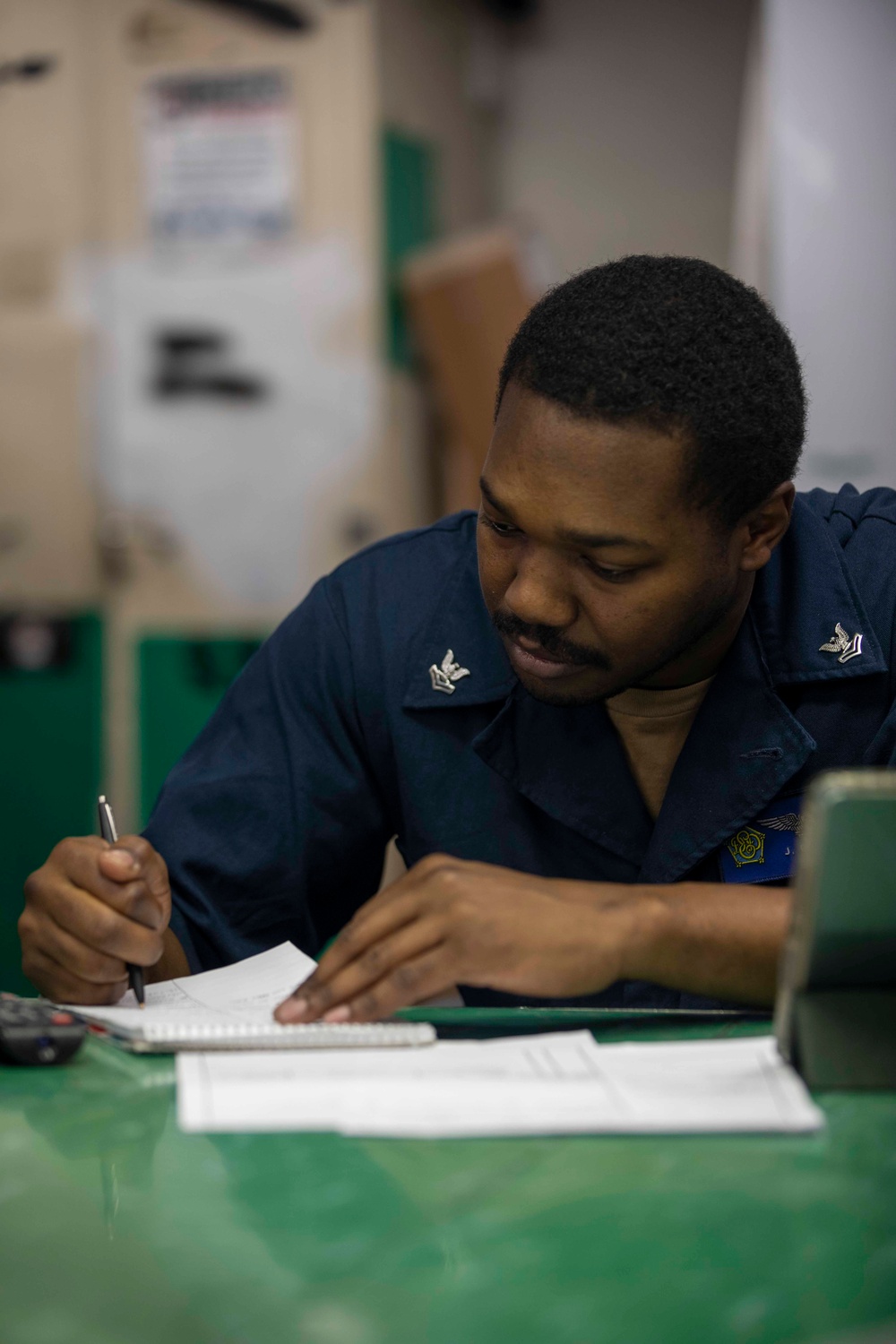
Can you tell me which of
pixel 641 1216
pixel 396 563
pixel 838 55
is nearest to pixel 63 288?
pixel 838 55

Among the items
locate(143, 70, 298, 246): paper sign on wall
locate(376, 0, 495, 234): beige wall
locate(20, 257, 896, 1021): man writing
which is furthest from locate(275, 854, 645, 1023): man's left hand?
locate(376, 0, 495, 234): beige wall

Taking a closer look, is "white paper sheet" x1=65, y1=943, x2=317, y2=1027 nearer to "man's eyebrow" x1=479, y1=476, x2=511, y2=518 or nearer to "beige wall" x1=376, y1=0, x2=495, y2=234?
"man's eyebrow" x1=479, y1=476, x2=511, y2=518

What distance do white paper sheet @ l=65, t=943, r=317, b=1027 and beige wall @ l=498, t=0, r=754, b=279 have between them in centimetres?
253

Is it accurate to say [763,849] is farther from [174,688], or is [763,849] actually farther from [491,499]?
[174,688]

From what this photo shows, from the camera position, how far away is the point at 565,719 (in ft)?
4.20

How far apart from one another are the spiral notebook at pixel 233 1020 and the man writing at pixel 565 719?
25 millimetres

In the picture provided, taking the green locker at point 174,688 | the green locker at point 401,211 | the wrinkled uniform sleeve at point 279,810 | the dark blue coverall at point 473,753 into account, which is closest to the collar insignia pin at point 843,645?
the dark blue coverall at point 473,753

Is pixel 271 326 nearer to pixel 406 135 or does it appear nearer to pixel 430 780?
pixel 406 135

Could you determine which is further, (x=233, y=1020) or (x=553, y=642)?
(x=553, y=642)

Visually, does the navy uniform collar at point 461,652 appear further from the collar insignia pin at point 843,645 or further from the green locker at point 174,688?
the green locker at point 174,688

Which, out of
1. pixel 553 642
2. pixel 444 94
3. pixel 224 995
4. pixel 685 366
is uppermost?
pixel 444 94

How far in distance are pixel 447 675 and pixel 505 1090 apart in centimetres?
58

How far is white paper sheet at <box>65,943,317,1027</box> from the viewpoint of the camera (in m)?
0.95

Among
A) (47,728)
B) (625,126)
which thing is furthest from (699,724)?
(625,126)
